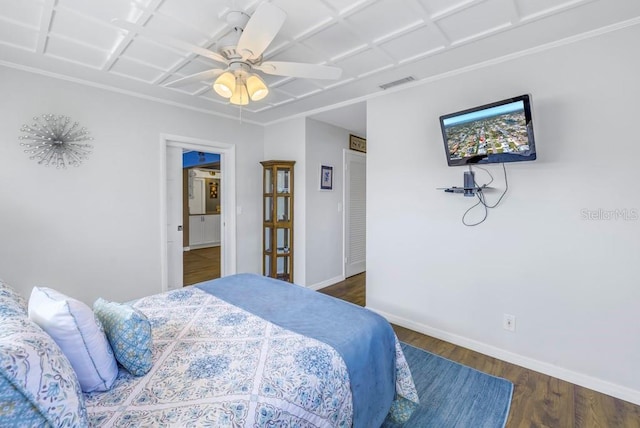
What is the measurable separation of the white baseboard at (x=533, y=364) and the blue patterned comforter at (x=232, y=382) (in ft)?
4.08

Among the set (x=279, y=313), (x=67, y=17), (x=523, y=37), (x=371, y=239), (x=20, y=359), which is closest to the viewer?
(x=20, y=359)

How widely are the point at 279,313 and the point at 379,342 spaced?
23.3 inches

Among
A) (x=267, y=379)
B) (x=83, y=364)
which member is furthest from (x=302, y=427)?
(x=83, y=364)

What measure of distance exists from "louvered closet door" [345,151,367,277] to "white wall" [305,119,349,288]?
0.47 ft

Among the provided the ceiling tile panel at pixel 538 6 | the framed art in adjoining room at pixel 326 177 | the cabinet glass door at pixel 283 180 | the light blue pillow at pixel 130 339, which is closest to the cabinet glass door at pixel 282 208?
the cabinet glass door at pixel 283 180

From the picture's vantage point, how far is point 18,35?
2.06 metres

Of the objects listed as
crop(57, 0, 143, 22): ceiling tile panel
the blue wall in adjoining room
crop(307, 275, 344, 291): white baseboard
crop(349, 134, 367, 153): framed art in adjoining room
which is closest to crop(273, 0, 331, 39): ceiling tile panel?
crop(57, 0, 143, 22): ceiling tile panel

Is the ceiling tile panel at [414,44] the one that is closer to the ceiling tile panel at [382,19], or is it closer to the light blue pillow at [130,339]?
the ceiling tile panel at [382,19]

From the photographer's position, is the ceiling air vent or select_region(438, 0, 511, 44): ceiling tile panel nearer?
select_region(438, 0, 511, 44): ceiling tile panel

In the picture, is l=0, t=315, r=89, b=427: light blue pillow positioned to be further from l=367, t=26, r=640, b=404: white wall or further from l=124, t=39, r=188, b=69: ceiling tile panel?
l=367, t=26, r=640, b=404: white wall

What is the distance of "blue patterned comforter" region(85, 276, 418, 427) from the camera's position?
37.9 inches

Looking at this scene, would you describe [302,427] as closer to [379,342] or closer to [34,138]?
[379,342]

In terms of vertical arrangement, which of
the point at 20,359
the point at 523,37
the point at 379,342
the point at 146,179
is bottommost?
the point at 379,342

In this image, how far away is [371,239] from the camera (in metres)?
3.24
